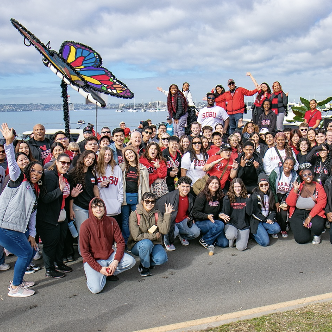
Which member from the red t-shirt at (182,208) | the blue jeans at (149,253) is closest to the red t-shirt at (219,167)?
the red t-shirt at (182,208)

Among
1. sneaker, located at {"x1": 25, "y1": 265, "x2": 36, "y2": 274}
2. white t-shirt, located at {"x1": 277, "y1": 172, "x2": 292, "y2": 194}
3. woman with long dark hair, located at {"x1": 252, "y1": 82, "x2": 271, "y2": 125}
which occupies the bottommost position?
sneaker, located at {"x1": 25, "y1": 265, "x2": 36, "y2": 274}

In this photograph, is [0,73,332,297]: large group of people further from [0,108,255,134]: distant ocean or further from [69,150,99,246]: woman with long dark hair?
[0,108,255,134]: distant ocean

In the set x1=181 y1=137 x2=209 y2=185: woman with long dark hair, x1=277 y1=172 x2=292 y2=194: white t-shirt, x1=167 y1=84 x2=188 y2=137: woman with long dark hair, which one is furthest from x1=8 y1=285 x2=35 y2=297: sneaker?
x1=167 y1=84 x2=188 y2=137: woman with long dark hair

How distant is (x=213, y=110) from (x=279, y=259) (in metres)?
5.34

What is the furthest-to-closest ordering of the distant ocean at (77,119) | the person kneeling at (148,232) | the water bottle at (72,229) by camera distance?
the distant ocean at (77,119), the water bottle at (72,229), the person kneeling at (148,232)

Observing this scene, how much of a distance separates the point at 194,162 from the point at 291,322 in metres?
3.87

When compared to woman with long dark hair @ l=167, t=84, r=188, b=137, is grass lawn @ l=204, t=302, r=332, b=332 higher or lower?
lower

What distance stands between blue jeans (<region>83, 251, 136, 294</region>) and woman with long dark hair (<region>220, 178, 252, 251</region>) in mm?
2039

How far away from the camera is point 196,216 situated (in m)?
6.30

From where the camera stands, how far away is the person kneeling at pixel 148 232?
17.1 ft

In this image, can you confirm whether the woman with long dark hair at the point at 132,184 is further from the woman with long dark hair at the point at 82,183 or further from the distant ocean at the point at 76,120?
the distant ocean at the point at 76,120

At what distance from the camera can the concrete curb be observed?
3.70m

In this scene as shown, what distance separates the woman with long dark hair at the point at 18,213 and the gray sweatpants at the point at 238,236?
328 centimetres

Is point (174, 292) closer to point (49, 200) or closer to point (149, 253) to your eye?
point (149, 253)
